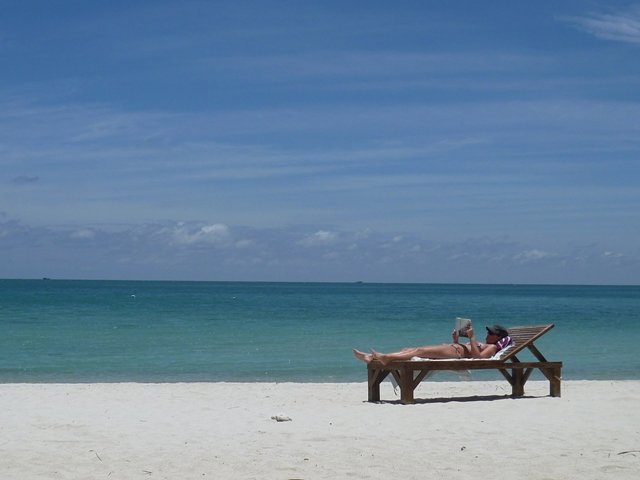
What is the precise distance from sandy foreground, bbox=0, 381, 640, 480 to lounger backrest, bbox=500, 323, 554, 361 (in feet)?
2.26

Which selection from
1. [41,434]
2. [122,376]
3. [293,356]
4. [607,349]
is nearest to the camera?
[41,434]

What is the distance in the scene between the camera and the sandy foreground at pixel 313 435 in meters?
7.14

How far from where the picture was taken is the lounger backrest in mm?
11414

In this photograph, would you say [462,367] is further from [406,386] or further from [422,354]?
[406,386]

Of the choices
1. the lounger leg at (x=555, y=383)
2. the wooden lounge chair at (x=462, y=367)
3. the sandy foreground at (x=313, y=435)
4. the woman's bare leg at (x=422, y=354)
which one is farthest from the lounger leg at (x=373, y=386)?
the lounger leg at (x=555, y=383)

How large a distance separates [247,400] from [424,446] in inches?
165

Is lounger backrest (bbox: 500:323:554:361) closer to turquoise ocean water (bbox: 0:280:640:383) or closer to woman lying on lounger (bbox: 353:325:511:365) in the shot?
woman lying on lounger (bbox: 353:325:511:365)

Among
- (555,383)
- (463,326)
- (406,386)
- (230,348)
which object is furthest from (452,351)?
(230,348)

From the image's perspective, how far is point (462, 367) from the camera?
1097 cm

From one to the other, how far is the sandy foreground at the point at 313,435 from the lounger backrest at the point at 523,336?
69 cm

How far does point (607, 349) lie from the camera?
2456 centimetres

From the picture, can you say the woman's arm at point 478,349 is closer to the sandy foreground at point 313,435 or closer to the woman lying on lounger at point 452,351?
the woman lying on lounger at point 452,351

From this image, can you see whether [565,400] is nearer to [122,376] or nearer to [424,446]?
[424,446]

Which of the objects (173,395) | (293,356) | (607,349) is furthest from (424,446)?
(607,349)
